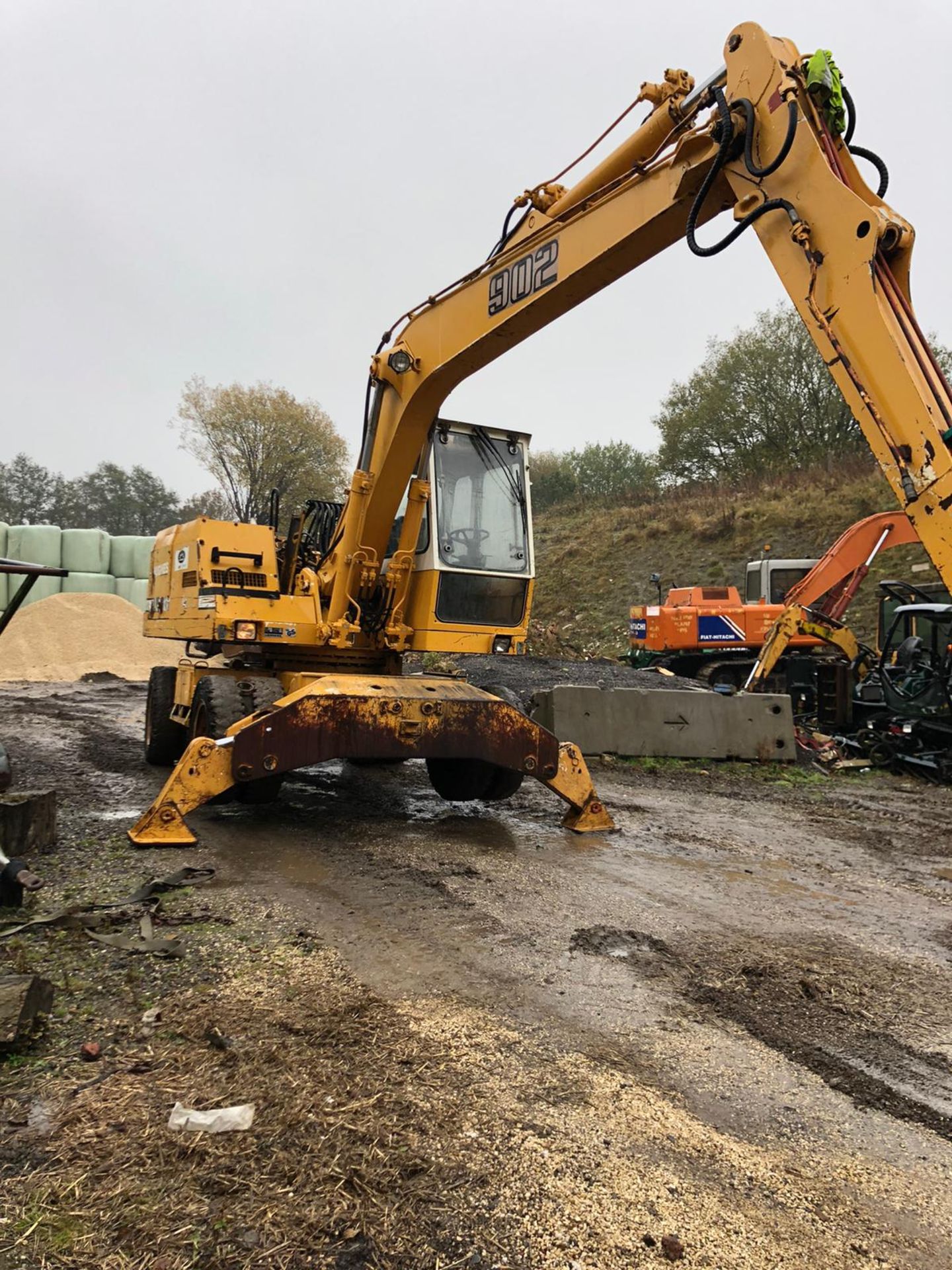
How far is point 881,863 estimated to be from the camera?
19.2 ft

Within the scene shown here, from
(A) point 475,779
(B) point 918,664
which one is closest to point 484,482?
(A) point 475,779

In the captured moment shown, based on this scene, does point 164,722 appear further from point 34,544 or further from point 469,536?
point 34,544

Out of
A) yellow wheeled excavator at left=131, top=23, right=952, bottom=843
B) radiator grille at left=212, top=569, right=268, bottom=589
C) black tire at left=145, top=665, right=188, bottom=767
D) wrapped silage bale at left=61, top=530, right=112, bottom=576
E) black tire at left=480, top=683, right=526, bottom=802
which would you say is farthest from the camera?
wrapped silage bale at left=61, top=530, right=112, bottom=576

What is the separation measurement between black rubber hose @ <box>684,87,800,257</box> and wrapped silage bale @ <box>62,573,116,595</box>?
79.3 feet

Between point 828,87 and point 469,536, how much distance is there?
3743 mm

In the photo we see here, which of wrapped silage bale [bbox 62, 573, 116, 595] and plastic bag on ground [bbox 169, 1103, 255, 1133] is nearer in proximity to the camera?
plastic bag on ground [bbox 169, 1103, 255, 1133]

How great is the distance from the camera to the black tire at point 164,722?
27.6 feet

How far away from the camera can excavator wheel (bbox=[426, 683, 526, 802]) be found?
667 centimetres

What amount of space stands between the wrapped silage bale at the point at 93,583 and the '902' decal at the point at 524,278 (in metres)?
22.5

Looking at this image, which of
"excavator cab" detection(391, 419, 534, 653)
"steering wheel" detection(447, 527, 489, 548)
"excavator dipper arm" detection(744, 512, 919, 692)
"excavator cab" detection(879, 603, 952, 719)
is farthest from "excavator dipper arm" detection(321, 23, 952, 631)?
"excavator dipper arm" detection(744, 512, 919, 692)

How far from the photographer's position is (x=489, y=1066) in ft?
8.96

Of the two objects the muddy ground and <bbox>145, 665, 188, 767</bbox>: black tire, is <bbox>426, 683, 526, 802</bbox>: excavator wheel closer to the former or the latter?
the muddy ground

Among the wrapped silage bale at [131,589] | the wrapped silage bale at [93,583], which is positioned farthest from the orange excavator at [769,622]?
the wrapped silage bale at [93,583]

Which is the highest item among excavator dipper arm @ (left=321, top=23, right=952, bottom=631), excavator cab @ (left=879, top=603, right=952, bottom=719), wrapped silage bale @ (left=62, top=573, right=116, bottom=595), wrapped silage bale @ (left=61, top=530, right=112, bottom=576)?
excavator dipper arm @ (left=321, top=23, right=952, bottom=631)
